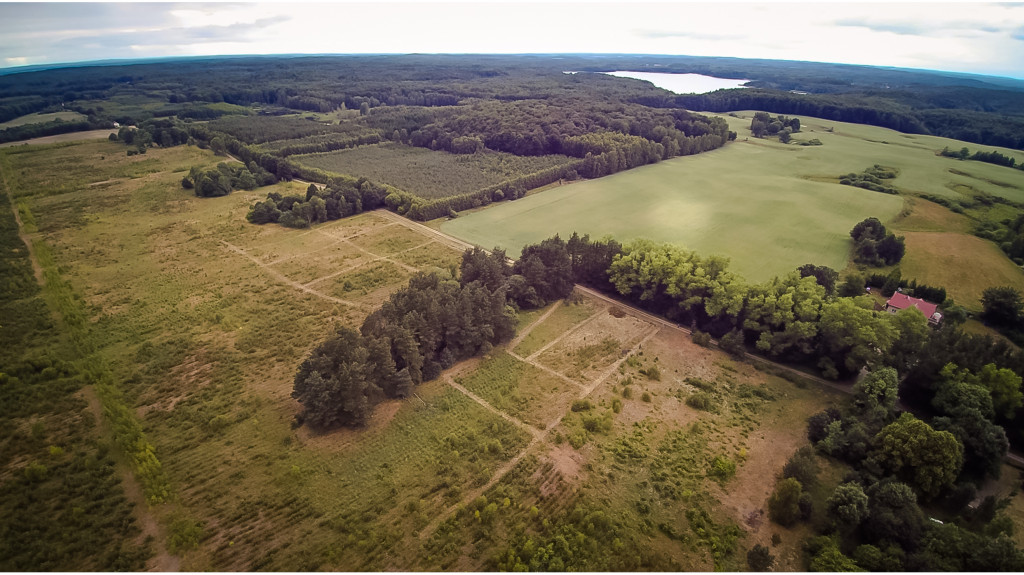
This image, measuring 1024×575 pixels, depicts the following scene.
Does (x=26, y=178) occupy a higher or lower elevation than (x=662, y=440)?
higher

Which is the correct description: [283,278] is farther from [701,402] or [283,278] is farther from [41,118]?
[41,118]

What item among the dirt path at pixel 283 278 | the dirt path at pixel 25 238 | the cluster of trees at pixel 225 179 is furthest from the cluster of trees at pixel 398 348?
the cluster of trees at pixel 225 179

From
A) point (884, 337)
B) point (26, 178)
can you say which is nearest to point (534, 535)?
point (884, 337)

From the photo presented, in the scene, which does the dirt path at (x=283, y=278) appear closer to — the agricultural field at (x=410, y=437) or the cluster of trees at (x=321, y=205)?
the agricultural field at (x=410, y=437)

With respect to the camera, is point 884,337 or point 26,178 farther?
point 26,178

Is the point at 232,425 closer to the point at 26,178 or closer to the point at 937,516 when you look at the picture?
the point at 937,516

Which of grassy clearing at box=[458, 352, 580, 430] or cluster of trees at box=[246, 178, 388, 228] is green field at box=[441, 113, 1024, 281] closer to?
cluster of trees at box=[246, 178, 388, 228]

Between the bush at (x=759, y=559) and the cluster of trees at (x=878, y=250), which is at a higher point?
the cluster of trees at (x=878, y=250)
